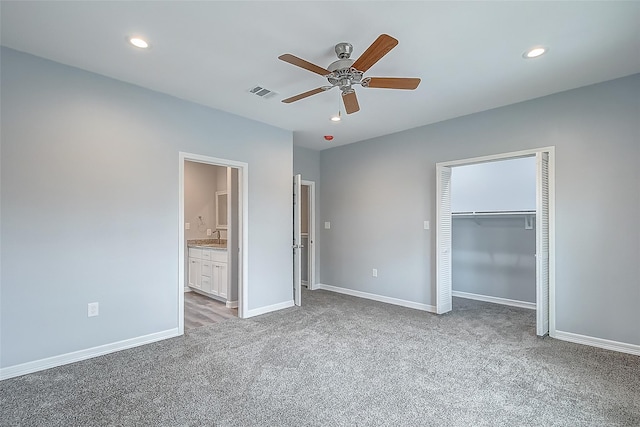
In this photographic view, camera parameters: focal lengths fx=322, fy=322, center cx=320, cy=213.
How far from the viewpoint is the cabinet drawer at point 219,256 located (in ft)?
16.0

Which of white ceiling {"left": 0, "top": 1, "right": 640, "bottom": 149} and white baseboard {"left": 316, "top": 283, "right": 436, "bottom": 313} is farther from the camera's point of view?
white baseboard {"left": 316, "top": 283, "right": 436, "bottom": 313}

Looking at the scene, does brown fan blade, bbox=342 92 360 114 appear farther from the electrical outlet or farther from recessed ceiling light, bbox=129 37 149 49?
the electrical outlet

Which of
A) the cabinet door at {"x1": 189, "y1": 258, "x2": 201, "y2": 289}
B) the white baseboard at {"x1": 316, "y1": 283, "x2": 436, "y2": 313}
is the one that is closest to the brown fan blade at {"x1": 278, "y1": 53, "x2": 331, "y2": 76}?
the white baseboard at {"x1": 316, "y1": 283, "x2": 436, "y2": 313}

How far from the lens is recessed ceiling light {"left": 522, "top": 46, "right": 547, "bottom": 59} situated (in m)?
2.56

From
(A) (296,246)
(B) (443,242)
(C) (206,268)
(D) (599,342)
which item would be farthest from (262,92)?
(D) (599,342)

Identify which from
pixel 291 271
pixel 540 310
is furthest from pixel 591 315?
pixel 291 271

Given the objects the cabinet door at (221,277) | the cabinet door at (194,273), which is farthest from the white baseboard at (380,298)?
the cabinet door at (194,273)

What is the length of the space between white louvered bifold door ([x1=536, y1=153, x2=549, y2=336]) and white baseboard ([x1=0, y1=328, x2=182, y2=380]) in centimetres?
394

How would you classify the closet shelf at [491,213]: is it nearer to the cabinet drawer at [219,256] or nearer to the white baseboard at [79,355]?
the cabinet drawer at [219,256]

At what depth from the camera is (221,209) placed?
6230 mm

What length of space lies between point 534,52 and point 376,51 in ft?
4.88

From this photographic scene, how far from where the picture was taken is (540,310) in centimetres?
347

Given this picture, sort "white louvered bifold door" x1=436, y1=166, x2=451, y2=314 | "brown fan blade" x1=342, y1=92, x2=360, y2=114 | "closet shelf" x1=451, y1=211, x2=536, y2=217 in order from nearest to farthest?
"brown fan blade" x1=342, y1=92, x2=360, y2=114, "white louvered bifold door" x1=436, y1=166, x2=451, y2=314, "closet shelf" x1=451, y1=211, x2=536, y2=217

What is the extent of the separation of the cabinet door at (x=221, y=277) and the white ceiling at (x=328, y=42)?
249cm
